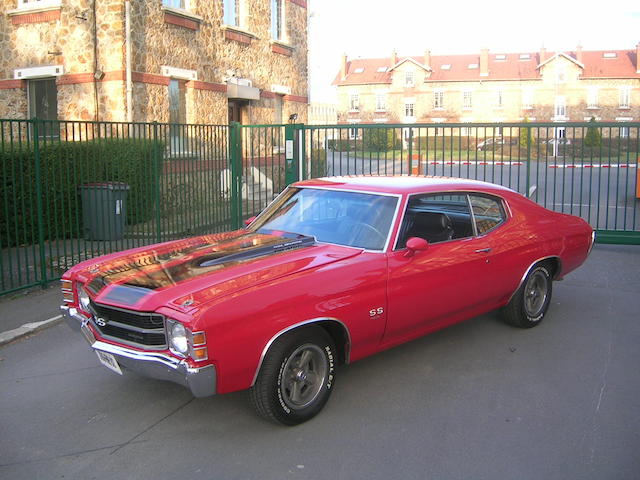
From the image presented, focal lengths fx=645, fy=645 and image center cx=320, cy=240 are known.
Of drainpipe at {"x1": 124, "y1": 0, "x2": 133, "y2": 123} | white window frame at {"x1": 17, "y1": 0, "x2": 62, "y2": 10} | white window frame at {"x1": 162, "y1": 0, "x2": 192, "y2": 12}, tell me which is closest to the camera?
drainpipe at {"x1": 124, "y1": 0, "x2": 133, "y2": 123}

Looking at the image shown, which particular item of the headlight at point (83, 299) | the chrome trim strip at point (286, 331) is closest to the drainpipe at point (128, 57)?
the headlight at point (83, 299)

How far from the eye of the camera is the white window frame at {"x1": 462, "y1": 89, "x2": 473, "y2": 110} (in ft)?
226

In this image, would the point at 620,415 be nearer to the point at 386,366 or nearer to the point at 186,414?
the point at 386,366

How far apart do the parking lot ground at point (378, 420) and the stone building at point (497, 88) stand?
63.4 metres

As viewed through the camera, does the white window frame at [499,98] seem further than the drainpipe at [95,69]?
Yes

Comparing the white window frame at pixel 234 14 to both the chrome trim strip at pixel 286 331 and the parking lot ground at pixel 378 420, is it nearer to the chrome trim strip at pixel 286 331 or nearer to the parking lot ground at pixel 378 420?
the parking lot ground at pixel 378 420

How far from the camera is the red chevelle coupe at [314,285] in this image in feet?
12.7

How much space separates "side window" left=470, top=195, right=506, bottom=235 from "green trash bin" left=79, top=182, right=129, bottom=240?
548 cm

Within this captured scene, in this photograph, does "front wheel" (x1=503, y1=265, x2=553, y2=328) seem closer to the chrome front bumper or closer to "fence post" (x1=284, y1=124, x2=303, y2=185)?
the chrome front bumper

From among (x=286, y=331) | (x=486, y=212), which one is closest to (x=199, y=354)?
(x=286, y=331)

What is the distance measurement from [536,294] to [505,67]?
68224 millimetres

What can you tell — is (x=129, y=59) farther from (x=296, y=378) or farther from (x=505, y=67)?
(x=505, y=67)

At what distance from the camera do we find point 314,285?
13.9ft

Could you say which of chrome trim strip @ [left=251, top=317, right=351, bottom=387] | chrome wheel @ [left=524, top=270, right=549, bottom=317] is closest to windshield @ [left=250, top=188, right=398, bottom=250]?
chrome trim strip @ [left=251, top=317, right=351, bottom=387]
